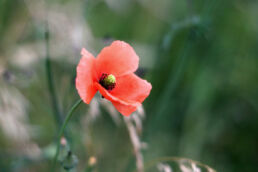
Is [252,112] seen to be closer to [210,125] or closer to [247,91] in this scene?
[247,91]

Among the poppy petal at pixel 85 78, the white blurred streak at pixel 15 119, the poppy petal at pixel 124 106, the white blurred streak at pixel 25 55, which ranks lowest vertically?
the white blurred streak at pixel 15 119

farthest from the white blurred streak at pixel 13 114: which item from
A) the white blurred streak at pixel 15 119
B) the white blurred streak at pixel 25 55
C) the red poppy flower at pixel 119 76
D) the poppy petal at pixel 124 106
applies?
the poppy petal at pixel 124 106

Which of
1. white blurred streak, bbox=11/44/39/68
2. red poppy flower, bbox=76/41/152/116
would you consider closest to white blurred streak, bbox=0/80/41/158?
white blurred streak, bbox=11/44/39/68

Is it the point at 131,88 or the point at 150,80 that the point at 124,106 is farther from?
the point at 150,80

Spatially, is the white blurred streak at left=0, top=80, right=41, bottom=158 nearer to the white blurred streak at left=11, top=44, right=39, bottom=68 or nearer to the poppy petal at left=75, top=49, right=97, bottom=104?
the white blurred streak at left=11, top=44, right=39, bottom=68

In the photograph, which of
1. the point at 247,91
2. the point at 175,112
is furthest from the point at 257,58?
the point at 175,112

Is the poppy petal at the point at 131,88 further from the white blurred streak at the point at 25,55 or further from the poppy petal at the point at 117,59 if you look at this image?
the white blurred streak at the point at 25,55
